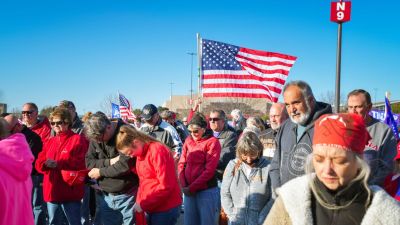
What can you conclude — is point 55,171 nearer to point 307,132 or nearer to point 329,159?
point 307,132

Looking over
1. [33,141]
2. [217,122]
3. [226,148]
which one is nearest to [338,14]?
[217,122]

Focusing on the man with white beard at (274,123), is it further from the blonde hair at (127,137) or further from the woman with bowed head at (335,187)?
the woman with bowed head at (335,187)

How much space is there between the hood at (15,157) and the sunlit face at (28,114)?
12.8 ft

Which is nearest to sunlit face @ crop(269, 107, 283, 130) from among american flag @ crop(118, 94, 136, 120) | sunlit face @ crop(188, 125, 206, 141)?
sunlit face @ crop(188, 125, 206, 141)

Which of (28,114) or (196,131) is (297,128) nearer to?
(196,131)

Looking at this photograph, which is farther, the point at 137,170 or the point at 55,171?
the point at 55,171

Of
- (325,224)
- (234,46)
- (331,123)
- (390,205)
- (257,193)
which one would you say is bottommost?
(257,193)

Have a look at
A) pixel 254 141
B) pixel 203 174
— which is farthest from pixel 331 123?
pixel 203 174

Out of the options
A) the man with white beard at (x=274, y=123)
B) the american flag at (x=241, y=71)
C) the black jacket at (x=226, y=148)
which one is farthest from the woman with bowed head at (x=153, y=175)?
the american flag at (x=241, y=71)

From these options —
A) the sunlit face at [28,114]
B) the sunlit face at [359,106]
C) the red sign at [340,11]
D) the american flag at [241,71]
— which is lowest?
the sunlit face at [28,114]

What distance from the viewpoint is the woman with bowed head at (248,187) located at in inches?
166

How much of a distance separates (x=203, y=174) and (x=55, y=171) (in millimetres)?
2016

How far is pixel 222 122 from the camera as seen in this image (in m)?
6.52

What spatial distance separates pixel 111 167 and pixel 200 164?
1479mm
